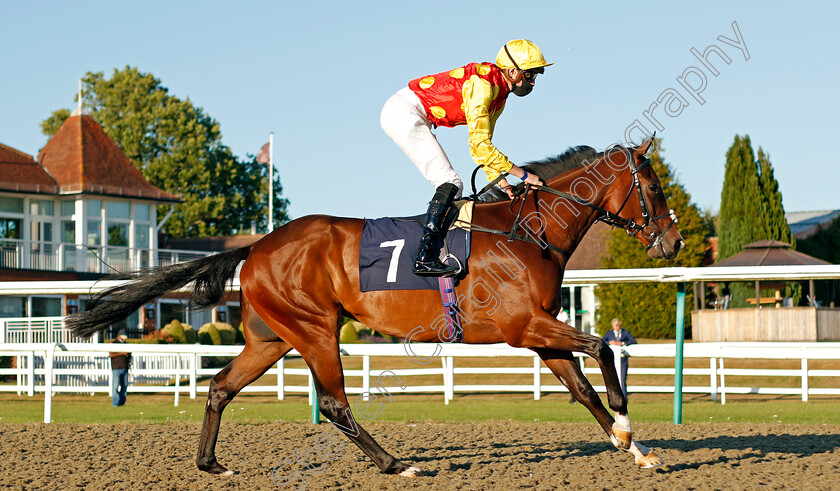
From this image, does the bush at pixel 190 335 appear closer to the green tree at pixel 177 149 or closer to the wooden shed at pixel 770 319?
the wooden shed at pixel 770 319

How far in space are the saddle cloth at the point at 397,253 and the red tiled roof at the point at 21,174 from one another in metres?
25.8

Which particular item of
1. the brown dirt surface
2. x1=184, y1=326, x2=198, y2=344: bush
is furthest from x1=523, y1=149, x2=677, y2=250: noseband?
x1=184, y1=326, x2=198, y2=344: bush

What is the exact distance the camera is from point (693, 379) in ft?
53.8

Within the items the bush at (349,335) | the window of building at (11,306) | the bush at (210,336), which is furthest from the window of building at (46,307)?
the bush at (349,335)

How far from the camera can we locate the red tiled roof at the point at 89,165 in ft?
96.8

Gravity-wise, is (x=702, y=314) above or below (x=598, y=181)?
below

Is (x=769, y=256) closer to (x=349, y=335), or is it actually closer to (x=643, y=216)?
(x=349, y=335)

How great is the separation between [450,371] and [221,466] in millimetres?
7193

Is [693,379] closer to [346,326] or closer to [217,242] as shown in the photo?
[346,326]

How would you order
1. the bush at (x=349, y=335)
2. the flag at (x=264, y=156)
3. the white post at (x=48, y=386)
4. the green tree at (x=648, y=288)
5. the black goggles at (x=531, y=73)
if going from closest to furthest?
the black goggles at (x=531, y=73) < the white post at (x=48, y=386) < the green tree at (x=648, y=288) < the bush at (x=349, y=335) < the flag at (x=264, y=156)

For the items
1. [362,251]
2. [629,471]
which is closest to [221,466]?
[362,251]

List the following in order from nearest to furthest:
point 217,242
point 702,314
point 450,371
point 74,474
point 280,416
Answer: point 74,474 < point 280,416 < point 450,371 < point 702,314 < point 217,242

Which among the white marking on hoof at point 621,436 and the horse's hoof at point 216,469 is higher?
the white marking on hoof at point 621,436

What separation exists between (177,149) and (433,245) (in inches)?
1530
